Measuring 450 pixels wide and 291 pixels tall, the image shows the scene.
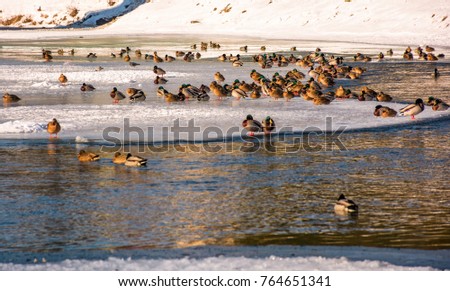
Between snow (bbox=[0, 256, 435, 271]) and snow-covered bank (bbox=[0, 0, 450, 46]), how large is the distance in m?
42.3

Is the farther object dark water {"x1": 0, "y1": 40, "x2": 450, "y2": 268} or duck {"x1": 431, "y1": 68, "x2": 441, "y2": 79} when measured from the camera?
duck {"x1": 431, "y1": 68, "x2": 441, "y2": 79}

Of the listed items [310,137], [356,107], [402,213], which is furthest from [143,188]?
[356,107]

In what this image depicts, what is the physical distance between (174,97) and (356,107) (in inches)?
206

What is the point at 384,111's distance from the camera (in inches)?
854

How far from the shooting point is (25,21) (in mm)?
111125

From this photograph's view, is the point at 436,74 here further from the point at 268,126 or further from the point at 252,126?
the point at 252,126

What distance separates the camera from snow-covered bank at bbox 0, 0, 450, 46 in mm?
56469

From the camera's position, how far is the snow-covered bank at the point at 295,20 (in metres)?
56.5

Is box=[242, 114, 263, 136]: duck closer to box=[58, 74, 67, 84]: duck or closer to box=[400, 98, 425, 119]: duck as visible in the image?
box=[400, 98, 425, 119]: duck

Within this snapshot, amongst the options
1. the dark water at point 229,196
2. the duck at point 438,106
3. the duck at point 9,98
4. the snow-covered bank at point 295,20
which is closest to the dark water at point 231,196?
the dark water at point 229,196

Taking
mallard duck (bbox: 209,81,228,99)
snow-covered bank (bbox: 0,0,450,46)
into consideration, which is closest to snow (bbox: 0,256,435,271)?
mallard duck (bbox: 209,81,228,99)

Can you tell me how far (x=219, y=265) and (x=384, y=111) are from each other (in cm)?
1294

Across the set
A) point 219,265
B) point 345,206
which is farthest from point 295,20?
point 219,265

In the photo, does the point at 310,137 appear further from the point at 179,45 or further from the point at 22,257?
the point at 179,45
